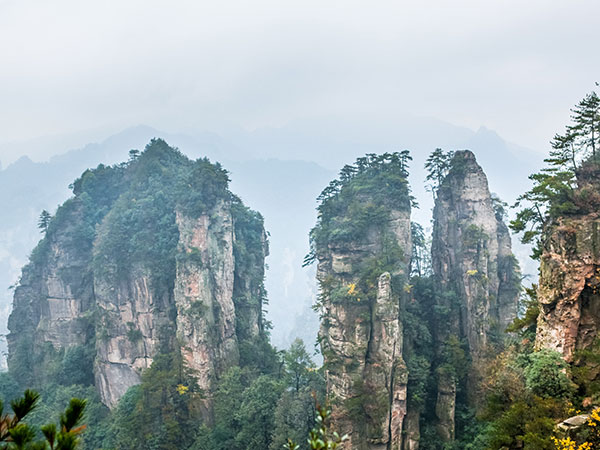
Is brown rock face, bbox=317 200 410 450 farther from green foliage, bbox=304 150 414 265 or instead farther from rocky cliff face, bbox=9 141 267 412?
rocky cliff face, bbox=9 141 267 412

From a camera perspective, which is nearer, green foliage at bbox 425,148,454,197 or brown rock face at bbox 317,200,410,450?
brown rock face at bbox 317,200,410,450

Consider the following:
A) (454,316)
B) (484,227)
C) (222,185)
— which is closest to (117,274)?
(222,185)

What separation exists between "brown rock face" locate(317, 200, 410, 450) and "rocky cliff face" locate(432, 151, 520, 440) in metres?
3.22

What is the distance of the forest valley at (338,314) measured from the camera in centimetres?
1275

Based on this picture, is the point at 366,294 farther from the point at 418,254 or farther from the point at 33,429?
the point at 33,429

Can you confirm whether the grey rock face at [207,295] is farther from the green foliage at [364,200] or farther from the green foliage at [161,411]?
the green foliage at [364,200]

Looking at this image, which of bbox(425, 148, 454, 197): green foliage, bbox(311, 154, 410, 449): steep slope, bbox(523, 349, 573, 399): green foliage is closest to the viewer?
bbox(523, 349, 573, 399): green foliage

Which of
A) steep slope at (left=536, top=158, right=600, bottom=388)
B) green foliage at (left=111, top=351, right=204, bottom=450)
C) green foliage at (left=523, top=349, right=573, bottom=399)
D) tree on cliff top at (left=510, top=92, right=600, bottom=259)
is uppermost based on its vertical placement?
tree on cliff top at (left=510, top=92, right=600, bottom=259)

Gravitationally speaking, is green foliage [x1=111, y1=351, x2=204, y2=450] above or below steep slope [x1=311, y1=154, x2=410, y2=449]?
below

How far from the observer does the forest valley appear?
12.8m

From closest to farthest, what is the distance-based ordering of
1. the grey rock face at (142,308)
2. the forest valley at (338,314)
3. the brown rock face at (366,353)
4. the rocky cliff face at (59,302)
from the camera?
1. the forest valley at (338,314)
2. the brown rock face at (366,353)
3. the grey rock face at (142,308)
4. the rocky cliff face at (59,302)

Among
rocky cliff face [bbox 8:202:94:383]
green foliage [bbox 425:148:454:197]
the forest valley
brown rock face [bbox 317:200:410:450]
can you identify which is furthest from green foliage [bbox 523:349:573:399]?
rocky cliff face [bbox 8:202:94:383]

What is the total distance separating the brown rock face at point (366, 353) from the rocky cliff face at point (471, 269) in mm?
3224

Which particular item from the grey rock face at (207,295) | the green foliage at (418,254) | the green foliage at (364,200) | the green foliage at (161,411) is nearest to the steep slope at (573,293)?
the green foliage at (364,200)
